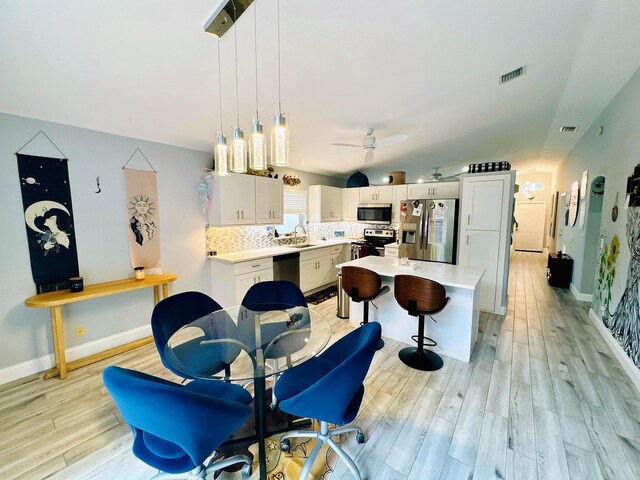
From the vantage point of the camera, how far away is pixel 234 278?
3516 millimetres

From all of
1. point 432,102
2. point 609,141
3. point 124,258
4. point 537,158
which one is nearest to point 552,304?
point 609,141

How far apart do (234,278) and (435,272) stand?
254cm

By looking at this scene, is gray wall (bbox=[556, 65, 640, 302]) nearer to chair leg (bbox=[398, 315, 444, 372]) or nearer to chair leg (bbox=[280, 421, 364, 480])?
chair leg (bbox=[398, 315, 444, 372])

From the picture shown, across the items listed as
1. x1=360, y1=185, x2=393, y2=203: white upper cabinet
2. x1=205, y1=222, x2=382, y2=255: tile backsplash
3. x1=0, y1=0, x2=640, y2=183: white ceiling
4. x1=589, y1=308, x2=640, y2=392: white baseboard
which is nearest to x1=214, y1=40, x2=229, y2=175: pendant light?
x1=0, y1=0, x2=640, y2=183: white ceiling

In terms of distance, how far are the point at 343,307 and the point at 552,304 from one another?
3452 mm

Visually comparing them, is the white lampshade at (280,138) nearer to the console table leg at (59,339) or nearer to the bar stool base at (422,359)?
the bar stool base at (422,359)

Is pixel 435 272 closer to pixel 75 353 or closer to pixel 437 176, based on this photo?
pixel 437 176

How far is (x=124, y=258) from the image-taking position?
295cm

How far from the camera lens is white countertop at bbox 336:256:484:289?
2.40 metres

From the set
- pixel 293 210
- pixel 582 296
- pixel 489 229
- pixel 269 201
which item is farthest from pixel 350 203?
pixel 582 296

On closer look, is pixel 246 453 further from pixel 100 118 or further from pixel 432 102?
pixel 432 102

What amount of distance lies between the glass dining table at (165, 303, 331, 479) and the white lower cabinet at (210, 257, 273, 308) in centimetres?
132

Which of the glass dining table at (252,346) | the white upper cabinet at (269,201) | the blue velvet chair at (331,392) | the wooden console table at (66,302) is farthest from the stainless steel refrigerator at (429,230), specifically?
the wooden console table at (66,302)

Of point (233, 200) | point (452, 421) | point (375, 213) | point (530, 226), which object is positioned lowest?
point (452, 421)
